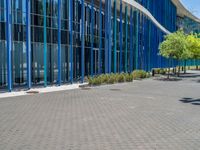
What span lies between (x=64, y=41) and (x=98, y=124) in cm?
1623

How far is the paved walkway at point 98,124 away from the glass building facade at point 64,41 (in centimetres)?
618

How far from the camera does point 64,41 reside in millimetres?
26156

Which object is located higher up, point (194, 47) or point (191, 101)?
point (194, 47)

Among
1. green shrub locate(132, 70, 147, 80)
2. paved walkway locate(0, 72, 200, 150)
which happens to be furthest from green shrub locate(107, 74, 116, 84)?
A: paved walkway locate(0, 72, 200, 150)

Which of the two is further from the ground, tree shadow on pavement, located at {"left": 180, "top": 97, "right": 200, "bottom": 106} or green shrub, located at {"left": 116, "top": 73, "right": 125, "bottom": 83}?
green shrub, located at {"left": 116, "top": 73, "right": 125, "bottom": 83}

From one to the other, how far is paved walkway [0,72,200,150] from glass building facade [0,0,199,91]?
6.18 m

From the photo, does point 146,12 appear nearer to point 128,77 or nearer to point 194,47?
point 194,47

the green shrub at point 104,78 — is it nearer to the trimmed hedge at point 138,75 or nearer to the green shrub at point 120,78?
the green shrub at point 120,78

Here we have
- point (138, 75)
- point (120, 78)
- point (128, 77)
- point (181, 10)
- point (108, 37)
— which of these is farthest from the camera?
point (181, 10)

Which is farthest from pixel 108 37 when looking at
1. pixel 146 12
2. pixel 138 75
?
pixel 146 12

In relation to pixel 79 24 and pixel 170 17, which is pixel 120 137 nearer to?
pixel 79 24

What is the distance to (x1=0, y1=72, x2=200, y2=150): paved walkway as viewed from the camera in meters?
8.45

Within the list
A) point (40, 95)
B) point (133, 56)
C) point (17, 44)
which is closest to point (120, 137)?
point (40, 95)

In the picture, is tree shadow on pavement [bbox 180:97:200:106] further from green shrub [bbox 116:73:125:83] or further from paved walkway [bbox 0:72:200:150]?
green shrub [bbox 116:73:125:83]
